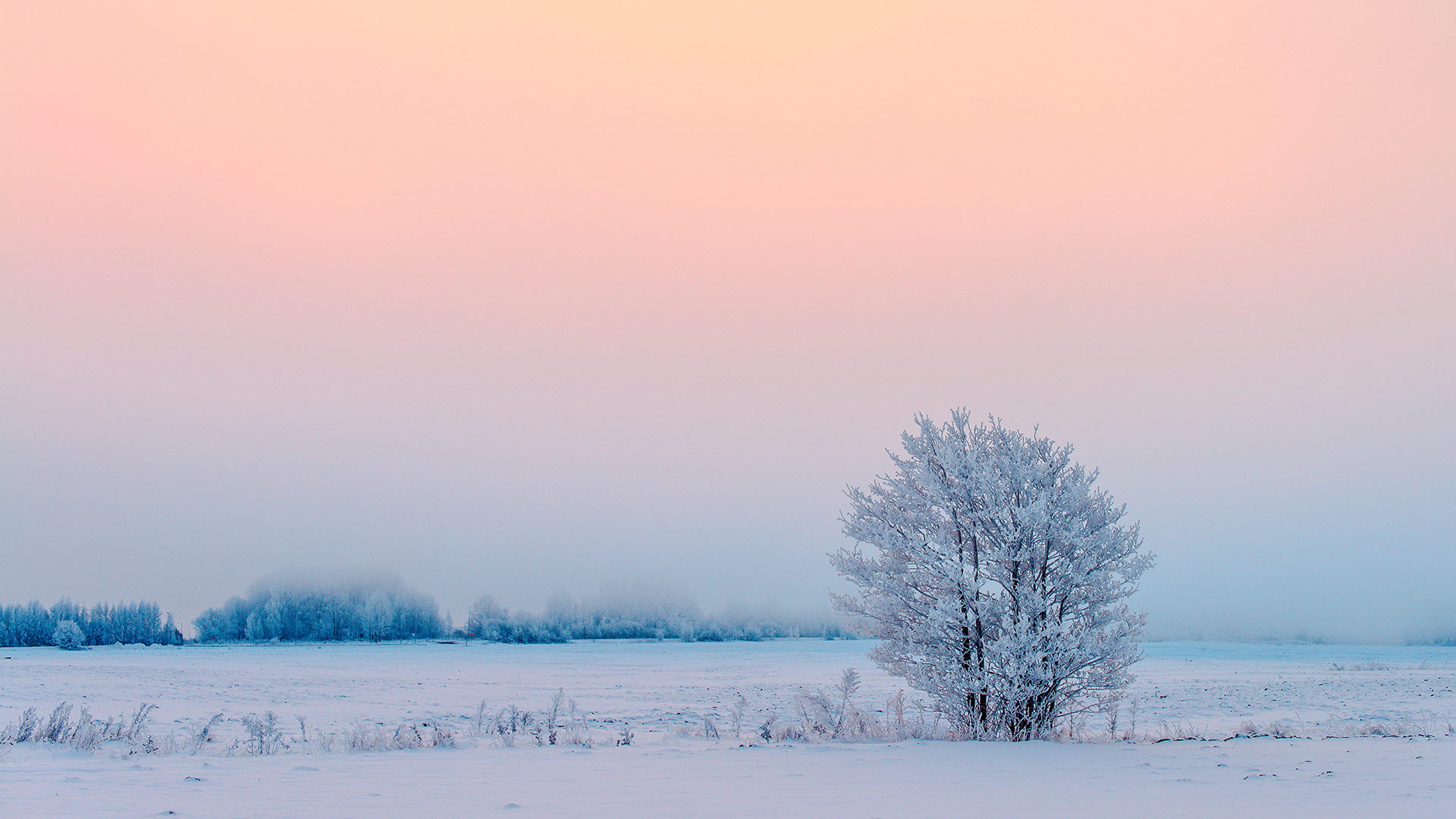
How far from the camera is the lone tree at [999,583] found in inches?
501

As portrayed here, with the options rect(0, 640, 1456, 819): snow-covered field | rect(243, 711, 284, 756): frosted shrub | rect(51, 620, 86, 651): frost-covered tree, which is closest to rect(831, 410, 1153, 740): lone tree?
rect(0, 640, 1456, 819): snow-covered field

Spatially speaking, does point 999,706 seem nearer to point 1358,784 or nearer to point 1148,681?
point 1358,784

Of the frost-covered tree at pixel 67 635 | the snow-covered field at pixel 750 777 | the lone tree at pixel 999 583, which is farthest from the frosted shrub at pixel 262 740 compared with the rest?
the frost-covered tree at pixel 67 635

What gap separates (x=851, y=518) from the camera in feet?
45.9

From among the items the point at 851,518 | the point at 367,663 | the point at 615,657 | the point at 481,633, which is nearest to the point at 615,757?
the point at 851,518

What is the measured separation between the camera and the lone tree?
1272 centimetres

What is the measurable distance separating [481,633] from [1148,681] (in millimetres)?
120244

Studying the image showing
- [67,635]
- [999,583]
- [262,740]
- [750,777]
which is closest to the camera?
[750,777]

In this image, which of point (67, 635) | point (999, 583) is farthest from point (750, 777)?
point (67, 635)

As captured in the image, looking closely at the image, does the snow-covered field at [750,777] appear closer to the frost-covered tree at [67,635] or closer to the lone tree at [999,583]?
the lone tree at [999,583]

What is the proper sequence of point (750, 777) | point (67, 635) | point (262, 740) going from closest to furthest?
point (750, 777) < point (262, 740) < point (67, 635)

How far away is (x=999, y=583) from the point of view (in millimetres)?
13086

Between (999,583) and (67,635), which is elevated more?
(999,583)

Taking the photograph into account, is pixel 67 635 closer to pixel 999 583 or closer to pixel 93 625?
pixel 93 625
